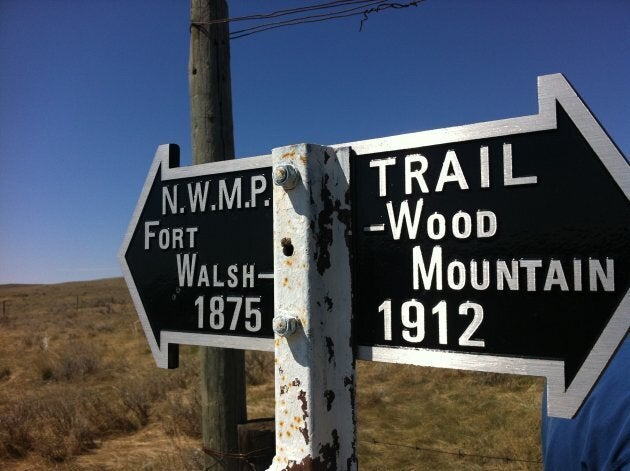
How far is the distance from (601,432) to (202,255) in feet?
4.91

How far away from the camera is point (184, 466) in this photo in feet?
14.8

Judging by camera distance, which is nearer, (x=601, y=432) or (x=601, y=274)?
(x=601, y=274)

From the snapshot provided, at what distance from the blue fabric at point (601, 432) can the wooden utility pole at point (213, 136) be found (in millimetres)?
1664

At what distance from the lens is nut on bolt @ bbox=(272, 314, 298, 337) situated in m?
1.22

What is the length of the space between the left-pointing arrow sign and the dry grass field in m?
3.25

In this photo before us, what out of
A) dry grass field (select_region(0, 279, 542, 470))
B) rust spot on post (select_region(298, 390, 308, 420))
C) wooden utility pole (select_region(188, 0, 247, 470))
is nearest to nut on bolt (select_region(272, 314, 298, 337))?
rust spot on post (select_region(298, 390, 308, 420))

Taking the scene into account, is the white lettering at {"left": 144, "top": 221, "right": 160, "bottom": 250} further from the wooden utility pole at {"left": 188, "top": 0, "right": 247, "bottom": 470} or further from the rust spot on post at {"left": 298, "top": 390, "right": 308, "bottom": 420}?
the rust spot on post at {"left": 298, "top": 390, "right": 308, "bottom": 420}

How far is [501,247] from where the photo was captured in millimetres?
1140

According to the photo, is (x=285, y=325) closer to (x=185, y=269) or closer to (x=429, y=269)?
(x=429, y=269)

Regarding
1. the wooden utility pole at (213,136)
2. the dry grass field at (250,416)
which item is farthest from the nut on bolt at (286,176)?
the dry grass field at (250,416)

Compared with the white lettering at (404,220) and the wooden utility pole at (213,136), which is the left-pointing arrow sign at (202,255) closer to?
the white lettering at (404,220)

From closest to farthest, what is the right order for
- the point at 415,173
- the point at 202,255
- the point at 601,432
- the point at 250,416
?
the point at 415,173
the point at 601,432
the point at 202,255
the point at 250,416

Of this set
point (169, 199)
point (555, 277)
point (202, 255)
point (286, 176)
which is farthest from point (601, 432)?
point (169, 199)

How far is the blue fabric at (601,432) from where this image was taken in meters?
1.40
